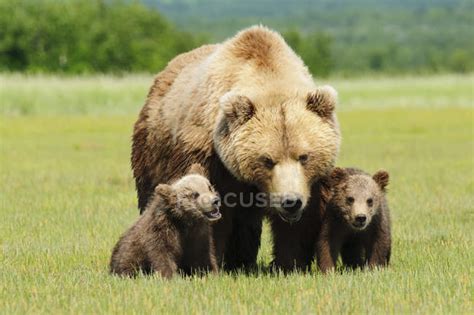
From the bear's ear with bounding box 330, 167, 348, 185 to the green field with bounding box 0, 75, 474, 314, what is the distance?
0.81m

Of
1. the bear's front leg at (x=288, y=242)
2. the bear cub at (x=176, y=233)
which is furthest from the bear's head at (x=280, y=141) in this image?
the bear's front leg at (x=288, y=242)

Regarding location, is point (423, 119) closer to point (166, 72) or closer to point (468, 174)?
point (468, 174)

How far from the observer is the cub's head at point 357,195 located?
24.8 ft

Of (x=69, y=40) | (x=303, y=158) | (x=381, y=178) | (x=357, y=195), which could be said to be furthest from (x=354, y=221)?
(x=69, y=40)

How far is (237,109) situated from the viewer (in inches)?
279

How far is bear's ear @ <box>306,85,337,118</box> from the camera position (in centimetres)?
717

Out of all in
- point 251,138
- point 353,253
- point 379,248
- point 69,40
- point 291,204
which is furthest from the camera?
point 69,40

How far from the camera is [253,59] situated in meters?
7.84

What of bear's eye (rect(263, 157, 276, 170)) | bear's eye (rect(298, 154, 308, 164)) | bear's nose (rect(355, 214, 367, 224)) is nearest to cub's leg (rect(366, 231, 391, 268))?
bear's nose (rect(355, 214, 367, 224))

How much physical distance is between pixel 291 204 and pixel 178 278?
0.93 m

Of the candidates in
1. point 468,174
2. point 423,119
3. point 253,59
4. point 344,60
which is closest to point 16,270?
point 253,59

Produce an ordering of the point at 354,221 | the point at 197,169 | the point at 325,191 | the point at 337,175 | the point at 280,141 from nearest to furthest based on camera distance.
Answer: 1. the point at 280,141
2. the point at 197,169
3. the point at 354,221
4. the point at 325,191
5. the point at 337,175

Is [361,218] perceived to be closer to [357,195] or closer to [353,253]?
[357,195]

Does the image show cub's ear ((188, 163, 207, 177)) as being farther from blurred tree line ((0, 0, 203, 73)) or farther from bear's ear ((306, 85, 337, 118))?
blurred tree line ((0, 0, 203, 73))
